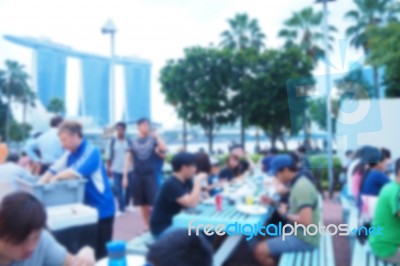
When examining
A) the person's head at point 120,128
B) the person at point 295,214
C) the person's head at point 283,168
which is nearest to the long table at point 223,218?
the person at point 295,214

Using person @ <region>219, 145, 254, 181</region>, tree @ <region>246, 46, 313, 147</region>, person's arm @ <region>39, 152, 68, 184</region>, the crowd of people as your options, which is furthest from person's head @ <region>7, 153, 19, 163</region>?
tree @ <region>246, 46, 313, 147</region>

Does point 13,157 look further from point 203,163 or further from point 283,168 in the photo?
point 283,168

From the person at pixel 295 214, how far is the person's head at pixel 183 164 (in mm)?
536

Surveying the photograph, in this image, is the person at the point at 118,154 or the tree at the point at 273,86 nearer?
the tree at the point at 273,86

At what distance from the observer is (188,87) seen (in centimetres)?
163

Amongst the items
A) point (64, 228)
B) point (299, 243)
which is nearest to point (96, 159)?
point (64, 228)

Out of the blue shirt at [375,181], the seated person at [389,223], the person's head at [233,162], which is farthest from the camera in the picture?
the person's head at [233,162]

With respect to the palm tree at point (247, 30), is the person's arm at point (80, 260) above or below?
below

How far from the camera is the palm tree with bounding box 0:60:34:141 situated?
2158 millimetres

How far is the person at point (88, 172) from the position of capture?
1978 mm

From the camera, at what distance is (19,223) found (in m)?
0.97

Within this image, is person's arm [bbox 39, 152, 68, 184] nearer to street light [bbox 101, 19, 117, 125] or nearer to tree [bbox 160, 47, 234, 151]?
street light [bbox 101, 19, 117, 125]

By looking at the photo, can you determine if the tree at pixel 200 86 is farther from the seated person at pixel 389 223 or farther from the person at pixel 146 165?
the person at pixel 146 165

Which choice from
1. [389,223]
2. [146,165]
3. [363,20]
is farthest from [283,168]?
[146,165]
